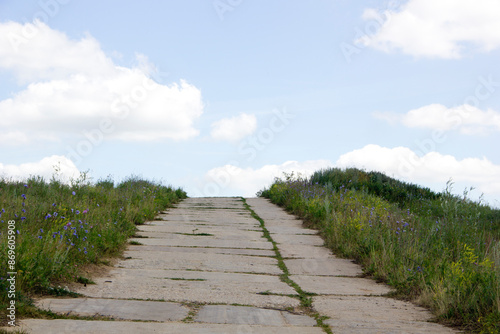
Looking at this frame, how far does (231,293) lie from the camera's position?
4.38m

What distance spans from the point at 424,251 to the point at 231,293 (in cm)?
259

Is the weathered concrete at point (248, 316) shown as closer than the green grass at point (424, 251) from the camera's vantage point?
Yes

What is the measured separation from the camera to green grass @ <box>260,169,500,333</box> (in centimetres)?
372

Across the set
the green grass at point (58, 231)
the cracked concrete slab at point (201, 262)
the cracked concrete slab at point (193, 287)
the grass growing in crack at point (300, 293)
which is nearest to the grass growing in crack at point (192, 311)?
the cracked concrete slab at point (193, 287)

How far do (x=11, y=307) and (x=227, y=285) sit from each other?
197 cm

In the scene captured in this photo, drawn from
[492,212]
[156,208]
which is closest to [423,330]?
[156,208]

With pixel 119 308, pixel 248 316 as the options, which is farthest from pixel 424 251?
pixel 119 308

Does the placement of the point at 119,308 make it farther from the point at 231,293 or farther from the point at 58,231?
the point at 58,231

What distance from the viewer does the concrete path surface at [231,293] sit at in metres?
3.40

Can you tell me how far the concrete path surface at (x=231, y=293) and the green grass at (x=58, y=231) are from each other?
8.1 inches

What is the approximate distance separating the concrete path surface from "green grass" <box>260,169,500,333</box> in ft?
0.66

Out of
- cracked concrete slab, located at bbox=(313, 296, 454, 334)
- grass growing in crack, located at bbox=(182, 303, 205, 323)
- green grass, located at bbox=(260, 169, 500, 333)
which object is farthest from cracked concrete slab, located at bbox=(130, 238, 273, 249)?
grass growing in crack, located at bbox=(182, 303, 205, 323)

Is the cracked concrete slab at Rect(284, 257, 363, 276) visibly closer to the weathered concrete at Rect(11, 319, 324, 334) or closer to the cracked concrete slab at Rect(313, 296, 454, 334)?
the cracked concrete slab at Rect(313, 296, 454, 334)

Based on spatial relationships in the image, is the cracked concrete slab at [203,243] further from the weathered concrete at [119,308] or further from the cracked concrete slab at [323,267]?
the weathered concrete at [119,308]
